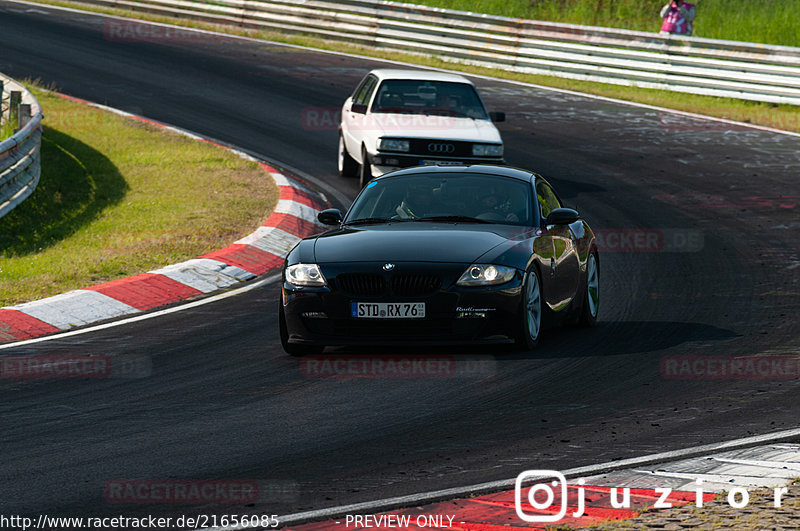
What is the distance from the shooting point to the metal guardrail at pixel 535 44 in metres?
26.1

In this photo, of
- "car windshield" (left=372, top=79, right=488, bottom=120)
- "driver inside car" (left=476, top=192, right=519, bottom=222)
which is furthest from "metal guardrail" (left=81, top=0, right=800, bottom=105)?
"driver inside car" (left=476, top=192, right=519, bottom=222)

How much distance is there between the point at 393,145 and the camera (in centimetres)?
1705

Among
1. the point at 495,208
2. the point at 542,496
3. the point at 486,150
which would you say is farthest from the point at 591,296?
the point at 486,150

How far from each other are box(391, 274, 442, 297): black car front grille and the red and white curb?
10.5 feet

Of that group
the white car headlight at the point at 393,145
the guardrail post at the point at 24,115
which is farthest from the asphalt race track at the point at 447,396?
the guardrail post at the point at 24,115

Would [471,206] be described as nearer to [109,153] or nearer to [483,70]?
[109,153]

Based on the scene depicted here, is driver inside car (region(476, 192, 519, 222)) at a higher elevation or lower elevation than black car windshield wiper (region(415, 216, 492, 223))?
higher

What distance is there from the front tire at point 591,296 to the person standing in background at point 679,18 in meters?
17.4

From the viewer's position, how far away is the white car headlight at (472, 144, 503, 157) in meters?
17.1

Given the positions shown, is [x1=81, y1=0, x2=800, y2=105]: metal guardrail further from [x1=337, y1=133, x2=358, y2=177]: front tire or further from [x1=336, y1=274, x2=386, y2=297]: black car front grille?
[x1=336, y1=274, x2=386, y2=297]: black car front grille

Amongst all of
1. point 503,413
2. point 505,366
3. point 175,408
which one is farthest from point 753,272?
point 175,408

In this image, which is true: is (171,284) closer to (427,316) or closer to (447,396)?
(427,316)

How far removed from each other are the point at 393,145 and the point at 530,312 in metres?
7.62

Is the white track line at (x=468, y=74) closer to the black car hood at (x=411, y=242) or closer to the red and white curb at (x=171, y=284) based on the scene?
the red and white curb at (x=171, y=284)
